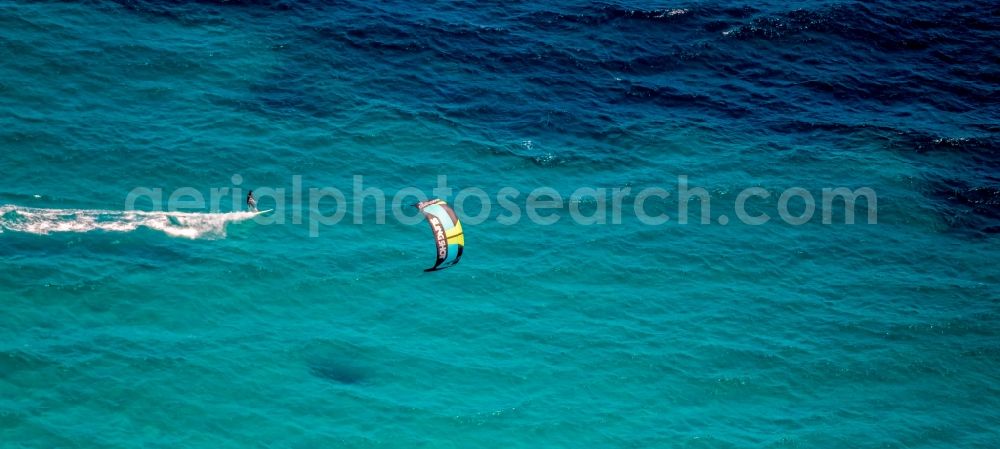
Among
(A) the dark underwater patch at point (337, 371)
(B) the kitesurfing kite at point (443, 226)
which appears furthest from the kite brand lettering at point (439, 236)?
(A) the dark underwater patch at point (337, 371)

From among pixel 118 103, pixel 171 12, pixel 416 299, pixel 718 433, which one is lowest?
pixel 718 433

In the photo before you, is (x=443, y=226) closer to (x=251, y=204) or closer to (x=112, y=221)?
(x=251, y=204)

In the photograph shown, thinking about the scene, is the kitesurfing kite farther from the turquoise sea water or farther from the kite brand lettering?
the turquoise sea water

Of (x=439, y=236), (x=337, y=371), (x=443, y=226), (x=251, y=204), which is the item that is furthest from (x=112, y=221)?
(x=443, y=226)

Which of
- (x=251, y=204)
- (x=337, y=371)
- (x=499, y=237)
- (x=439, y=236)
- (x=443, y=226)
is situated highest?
(x=251, y=204)

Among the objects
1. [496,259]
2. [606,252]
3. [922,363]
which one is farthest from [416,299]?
[922,363]

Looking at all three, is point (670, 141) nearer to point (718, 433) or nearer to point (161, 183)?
point (718, 433)
